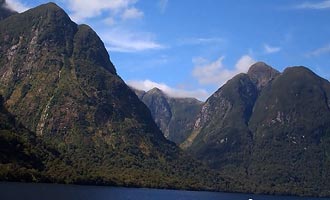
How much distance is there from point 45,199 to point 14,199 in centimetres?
1474

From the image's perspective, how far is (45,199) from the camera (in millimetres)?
139750

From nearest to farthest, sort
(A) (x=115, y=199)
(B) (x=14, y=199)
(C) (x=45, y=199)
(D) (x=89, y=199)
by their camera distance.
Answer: (B) (x=14, y=199) < (C) (x=45, y=199) < (D) (x=89, y=199) < (A) (x=115, y=199)

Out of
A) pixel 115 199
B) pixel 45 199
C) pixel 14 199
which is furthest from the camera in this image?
pixel 115 199

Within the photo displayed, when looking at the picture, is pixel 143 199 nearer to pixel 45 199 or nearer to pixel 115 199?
pixel 115 199

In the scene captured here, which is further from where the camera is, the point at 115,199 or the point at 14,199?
the point at 115,199

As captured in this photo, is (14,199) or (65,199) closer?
(14,199)

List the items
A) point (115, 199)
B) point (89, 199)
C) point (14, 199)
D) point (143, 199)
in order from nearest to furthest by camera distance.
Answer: point (14, 199) → point (89, 199) → point (115, 199) → point (143, 199)

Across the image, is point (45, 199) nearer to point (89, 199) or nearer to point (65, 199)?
point (65, 199)

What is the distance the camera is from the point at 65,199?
14738 centimetres

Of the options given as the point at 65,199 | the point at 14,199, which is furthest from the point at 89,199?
the point at 14,199

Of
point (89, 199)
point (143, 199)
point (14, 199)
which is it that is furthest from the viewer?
point (143, 199)

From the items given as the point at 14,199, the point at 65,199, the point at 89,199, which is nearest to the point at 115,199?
the point at 89,199

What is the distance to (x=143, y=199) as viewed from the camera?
198375 millimetres

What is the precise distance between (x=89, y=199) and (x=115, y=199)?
18.8 m
